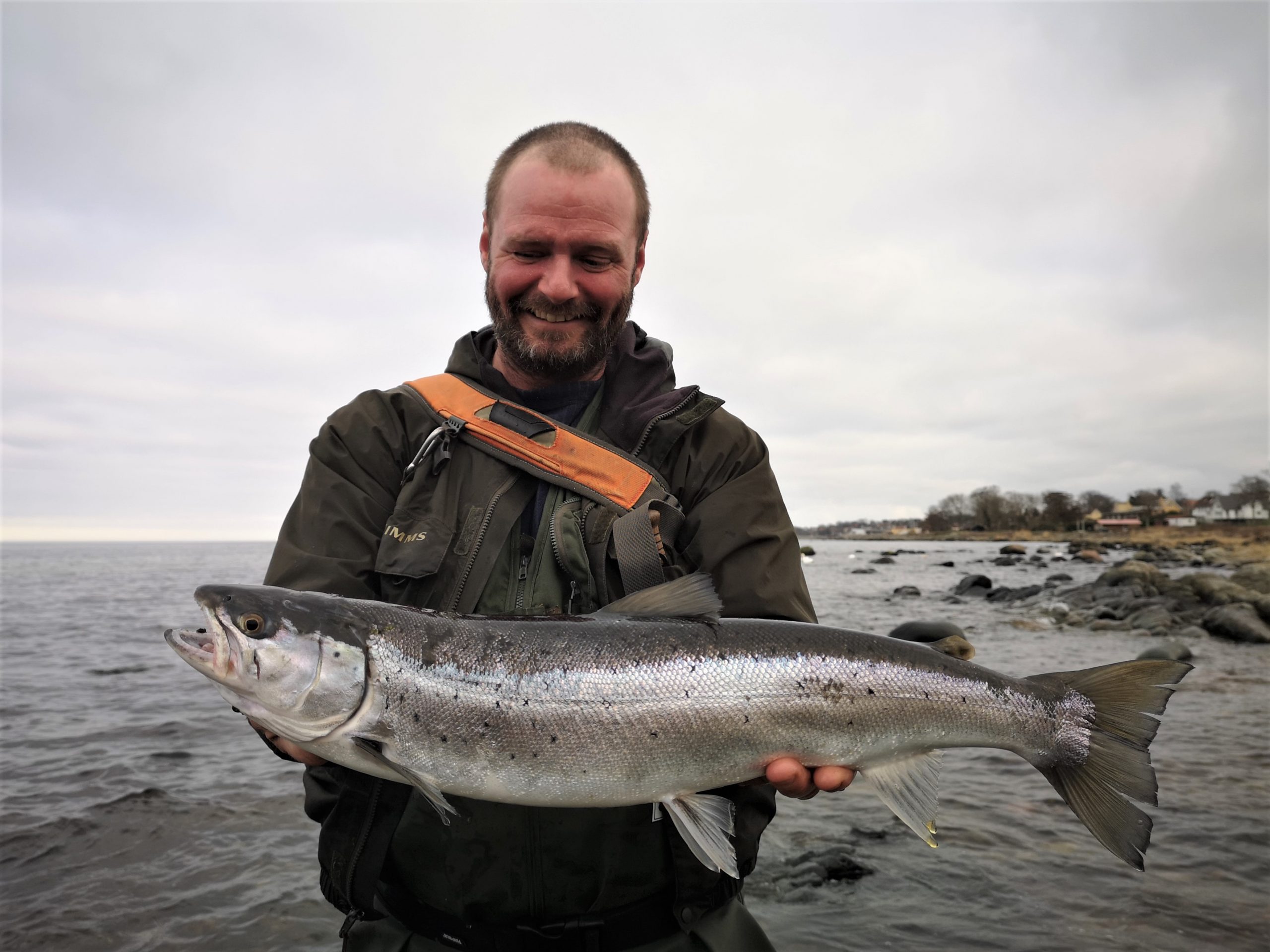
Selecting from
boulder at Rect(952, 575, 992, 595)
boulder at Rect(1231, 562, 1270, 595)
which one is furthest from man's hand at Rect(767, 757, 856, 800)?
boulder at Rect(952, 575, 992, 595)

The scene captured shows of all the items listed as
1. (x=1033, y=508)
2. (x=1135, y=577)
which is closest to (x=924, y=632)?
(x=1135, y=577)

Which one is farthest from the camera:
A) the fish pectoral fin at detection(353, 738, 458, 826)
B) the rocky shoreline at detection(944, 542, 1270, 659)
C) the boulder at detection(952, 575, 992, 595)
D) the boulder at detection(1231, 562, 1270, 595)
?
the boulder at detection(952, 575, 992, 595)

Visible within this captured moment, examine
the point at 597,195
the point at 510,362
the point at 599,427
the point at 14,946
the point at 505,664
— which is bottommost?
the point at 14,946

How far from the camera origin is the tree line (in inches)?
4523

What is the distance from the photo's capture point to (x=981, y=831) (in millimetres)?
7297

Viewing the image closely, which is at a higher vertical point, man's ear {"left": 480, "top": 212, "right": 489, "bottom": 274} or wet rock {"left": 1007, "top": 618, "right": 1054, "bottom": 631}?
man's ear {"left": 480, "top": 212, "right": 489, "bottom": 274}

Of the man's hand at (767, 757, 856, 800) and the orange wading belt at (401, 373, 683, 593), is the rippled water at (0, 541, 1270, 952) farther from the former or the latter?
the orange wading belt at (401, 373, 683, 593)

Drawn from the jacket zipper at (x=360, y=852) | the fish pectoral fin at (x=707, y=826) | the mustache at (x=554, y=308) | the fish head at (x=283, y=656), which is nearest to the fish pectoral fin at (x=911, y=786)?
the fish pectoral fin at (x=707, y=826)

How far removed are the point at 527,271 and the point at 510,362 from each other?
449 millimetres

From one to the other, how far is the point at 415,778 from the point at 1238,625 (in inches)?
867

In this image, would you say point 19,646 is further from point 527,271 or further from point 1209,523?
point 1209,523

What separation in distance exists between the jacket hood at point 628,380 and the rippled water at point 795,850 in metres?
4.34

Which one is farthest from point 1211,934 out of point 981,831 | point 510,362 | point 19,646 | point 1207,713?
point 19,646

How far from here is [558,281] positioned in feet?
11.1
